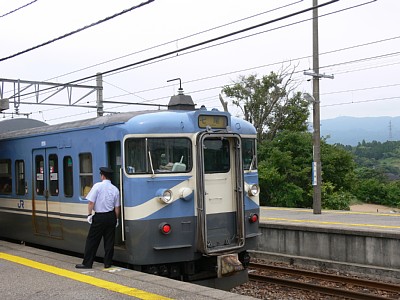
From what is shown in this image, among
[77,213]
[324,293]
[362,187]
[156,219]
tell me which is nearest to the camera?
[156,219]

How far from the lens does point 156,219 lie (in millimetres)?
7707

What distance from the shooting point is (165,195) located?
7.77 m

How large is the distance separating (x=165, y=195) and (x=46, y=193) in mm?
3087

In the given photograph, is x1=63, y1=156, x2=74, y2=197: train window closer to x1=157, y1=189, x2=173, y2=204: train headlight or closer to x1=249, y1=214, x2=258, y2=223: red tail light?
x1=157, y1=189, x2=173, y2=204: train headlight

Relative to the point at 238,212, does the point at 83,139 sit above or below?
above

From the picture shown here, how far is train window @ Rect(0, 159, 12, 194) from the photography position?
36.9ft

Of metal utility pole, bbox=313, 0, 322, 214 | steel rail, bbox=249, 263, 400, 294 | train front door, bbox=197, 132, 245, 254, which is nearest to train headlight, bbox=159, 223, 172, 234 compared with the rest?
train front door, bbox=197, 132, 245, 254

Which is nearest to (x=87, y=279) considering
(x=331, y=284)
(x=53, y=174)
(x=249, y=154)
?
(x=53, y=174)

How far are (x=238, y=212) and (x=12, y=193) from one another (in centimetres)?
531

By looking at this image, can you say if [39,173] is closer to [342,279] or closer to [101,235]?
[101,235]

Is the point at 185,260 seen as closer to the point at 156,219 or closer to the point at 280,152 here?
the point at 156,219

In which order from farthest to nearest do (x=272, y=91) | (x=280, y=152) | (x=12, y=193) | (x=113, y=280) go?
1. (x=272, y=91)
2. (x=280, y=152)
3. (x=12, y=193)
4. (x=113, y=280)

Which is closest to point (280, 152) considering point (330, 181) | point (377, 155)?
point (330, 181)

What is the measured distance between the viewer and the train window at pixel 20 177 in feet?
35.0
